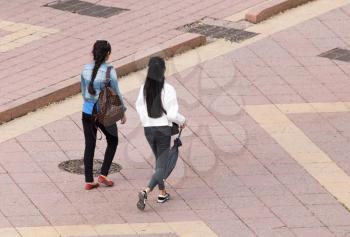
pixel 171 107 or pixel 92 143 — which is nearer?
pixel 171 107

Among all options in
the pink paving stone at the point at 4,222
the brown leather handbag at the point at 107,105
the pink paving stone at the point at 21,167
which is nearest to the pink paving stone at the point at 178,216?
the brown leather handbag at the point at 107,105

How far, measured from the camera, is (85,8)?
2075 centimetres

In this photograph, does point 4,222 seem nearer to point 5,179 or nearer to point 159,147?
point 5,179

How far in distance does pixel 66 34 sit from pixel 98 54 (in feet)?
19.1

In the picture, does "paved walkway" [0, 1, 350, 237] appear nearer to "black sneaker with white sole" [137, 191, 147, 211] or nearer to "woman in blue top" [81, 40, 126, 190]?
"black sneaker with white sole" [137, 191, 147, 211]

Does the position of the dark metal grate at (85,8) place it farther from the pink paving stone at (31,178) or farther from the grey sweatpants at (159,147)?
the grey sweatpants at (159,147)

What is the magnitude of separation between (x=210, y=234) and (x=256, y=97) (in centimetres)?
437

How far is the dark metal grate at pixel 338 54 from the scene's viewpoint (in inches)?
722

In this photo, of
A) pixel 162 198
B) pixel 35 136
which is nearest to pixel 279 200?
pixel 162 198

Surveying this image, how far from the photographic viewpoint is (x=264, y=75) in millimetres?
17578

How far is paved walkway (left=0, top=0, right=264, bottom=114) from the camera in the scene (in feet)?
56.7

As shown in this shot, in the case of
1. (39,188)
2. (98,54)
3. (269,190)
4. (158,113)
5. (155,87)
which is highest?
(98,54)

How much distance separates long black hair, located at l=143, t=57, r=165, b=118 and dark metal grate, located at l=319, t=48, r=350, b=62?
19.3 feet

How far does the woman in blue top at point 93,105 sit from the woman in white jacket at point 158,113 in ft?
2.06
